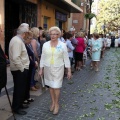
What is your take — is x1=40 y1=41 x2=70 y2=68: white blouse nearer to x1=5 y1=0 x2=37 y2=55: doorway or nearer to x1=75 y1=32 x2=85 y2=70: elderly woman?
x1=75 y1=32 x2=85 y2=70: elderly woman

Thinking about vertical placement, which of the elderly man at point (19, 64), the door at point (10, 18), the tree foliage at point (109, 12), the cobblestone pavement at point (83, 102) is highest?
the tree foliage at point (109, 12)

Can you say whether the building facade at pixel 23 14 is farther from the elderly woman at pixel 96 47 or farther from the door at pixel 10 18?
the elderly woman at pixel 96 47

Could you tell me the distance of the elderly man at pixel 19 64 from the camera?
15.8 feet

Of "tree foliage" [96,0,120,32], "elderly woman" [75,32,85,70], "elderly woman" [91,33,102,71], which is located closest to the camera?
"elderly woman" [75,32,85,70]

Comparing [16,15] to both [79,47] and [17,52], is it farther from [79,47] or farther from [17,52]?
[17,52]

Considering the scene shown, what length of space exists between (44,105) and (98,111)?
4.11ft

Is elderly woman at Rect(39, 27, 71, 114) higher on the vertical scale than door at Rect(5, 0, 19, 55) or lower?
lower

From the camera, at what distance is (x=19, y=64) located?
15.8 feet

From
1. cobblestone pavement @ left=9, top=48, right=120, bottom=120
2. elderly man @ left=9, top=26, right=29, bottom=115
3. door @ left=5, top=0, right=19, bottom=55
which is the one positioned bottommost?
cobblestone pavement @ left=9, top=48, right=120, bottom=120

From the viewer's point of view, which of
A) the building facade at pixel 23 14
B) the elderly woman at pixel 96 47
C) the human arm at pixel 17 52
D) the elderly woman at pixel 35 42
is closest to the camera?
the human arm at pixel 17 52

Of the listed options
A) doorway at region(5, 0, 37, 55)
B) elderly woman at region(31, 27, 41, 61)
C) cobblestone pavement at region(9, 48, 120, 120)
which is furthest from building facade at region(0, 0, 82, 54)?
cobblestone pavement at region(9, 48, 120, 120)

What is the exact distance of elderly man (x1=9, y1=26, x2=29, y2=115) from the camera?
15.8 feet

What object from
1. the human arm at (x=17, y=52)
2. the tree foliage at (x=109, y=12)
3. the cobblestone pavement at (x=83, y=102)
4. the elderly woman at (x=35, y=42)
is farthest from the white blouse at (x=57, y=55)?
the tree foliage at (x=109, y=12)

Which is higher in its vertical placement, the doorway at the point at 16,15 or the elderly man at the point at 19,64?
the doorway at the point at 16,15
